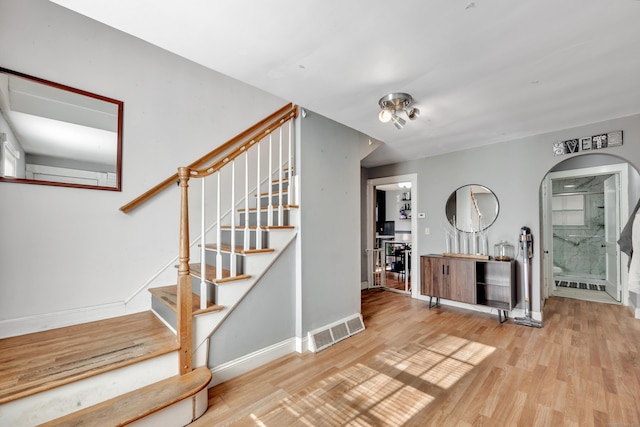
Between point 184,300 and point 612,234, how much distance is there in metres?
6.44

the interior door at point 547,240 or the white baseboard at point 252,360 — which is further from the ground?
the interior door at point 547,240

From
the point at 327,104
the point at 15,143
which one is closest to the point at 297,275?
the point at 327,104

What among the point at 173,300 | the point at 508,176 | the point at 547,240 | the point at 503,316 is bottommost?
the point at 503,316

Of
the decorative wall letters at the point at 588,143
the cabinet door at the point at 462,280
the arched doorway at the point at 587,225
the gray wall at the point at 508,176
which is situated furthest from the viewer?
the arched doorway at the point at 587,225

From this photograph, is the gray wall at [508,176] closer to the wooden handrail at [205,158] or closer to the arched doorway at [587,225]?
the arched doorway at [587,225]

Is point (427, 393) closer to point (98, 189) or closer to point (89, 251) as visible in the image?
point (89, 251)

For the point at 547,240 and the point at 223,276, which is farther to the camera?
the point at 547,240

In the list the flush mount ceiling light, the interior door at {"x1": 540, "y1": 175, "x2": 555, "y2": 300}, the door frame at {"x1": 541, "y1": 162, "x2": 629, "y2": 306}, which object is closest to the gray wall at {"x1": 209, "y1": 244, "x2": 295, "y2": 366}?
the flush mount ceiling light

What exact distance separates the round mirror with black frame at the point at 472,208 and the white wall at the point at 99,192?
11.9 feet

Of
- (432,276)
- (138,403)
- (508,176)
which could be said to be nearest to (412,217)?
(432,276)

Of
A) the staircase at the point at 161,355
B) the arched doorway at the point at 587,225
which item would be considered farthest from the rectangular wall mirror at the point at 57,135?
the arched doorway at the point at 587,225

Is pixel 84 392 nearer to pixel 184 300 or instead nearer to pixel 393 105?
pixel 184 300

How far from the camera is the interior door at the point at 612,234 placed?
419 centimetres

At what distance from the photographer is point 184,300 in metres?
1.85
